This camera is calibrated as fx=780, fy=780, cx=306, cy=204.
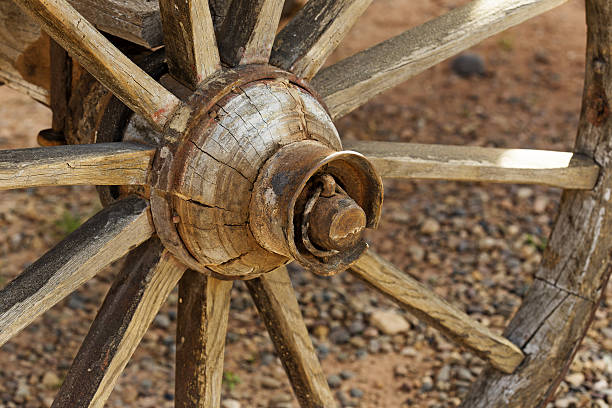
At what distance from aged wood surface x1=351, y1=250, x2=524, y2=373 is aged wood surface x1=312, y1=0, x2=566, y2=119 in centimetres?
35

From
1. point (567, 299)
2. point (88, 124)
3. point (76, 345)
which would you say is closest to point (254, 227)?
point (88, 124)

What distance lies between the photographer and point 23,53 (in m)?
1.89

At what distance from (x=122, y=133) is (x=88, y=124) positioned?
0.17m

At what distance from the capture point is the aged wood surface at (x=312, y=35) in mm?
1571

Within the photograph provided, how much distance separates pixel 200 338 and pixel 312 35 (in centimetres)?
67

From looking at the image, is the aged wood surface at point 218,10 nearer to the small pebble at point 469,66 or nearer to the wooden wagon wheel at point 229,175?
the wooden wagon wheel at point 229,175

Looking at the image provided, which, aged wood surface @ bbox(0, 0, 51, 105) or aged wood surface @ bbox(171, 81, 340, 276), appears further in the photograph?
aged wood surface @ bbox(0, 0, 51, 105)

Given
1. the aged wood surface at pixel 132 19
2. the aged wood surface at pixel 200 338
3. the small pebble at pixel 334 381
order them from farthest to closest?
the small pebble at pixel 334 381 → the aged wood surface at pixel 200 338 → the aged wood surface at pixel 132 19

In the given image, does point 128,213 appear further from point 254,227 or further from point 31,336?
point 31,336

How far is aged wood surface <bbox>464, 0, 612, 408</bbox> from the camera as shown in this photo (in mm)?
1985

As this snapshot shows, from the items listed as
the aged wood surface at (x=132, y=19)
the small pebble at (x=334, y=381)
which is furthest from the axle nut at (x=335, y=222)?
the small pebble at (x=334, y=381)

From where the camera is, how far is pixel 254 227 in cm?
141

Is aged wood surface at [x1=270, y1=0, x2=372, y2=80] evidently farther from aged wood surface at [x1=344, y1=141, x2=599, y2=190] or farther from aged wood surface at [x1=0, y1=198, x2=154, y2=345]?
aged wood surface at [x1=0, y1=198, x2=154, y2=345]

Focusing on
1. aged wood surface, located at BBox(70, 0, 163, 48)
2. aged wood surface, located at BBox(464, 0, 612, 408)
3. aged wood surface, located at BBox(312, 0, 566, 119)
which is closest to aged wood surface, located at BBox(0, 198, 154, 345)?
aged wood surface, located at BBox(70, 0, 163, 48)
